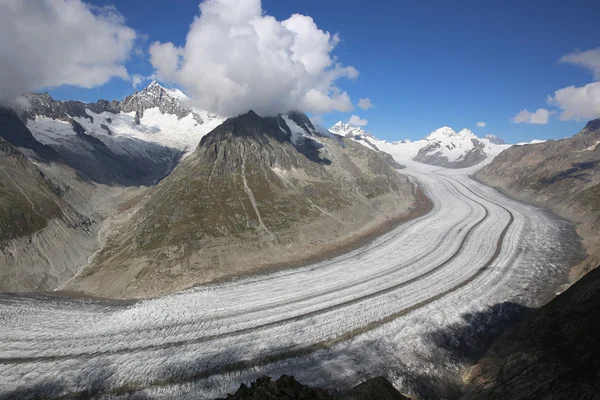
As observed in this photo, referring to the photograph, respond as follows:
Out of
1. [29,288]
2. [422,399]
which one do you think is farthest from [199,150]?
[422,399]

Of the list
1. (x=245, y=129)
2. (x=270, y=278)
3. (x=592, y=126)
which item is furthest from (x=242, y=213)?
(x=592, y=126)

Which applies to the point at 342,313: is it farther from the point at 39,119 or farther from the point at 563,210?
the point at 39,119

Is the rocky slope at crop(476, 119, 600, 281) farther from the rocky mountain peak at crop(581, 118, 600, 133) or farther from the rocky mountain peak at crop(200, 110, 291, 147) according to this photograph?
the rocky mountain peak at crop(200, 110, 291, 147)

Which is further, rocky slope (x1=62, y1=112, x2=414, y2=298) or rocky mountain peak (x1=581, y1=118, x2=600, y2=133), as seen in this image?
rocky mountain peak (x1=581, y1=118, x2=600, y2=133)

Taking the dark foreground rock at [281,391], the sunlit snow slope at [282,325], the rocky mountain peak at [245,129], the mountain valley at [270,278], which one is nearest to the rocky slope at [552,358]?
the mountain valley at [270,278]

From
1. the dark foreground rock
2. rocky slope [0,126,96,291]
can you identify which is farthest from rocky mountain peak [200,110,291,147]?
the dark foreground rock
